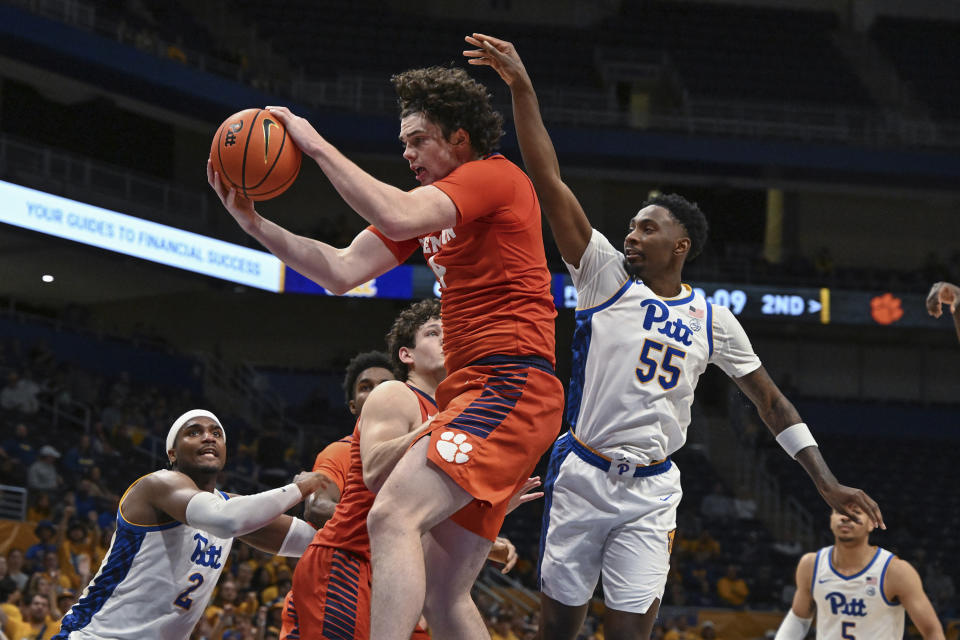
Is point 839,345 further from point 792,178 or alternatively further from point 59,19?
point 59,19

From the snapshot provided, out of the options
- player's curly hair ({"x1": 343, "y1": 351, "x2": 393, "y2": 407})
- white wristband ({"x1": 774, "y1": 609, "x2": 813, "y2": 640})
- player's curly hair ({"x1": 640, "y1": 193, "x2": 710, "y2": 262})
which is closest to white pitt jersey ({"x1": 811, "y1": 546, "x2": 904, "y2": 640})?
white wristband ({"x1": 774, "y1": 609, "x2": 813, "y2": 640})

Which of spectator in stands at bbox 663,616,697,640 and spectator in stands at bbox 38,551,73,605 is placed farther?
spectator in stands at bbox 663,616,697,640

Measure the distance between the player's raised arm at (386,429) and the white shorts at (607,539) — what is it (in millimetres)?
1095

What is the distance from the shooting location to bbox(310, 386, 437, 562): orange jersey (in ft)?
14.9

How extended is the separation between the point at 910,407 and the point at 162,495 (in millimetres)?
25653

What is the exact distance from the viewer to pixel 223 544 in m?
5.80

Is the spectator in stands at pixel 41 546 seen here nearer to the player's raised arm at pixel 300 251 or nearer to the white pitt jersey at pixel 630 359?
the white pitt jersey at pixel 630 359

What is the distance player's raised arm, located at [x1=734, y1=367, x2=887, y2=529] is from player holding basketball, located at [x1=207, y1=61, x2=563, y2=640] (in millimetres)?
1712

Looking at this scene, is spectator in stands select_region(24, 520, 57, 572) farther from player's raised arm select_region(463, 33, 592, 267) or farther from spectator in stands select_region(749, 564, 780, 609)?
spectator in stands select_region(749, 564, 780, 609)

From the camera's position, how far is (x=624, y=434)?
17.3ft

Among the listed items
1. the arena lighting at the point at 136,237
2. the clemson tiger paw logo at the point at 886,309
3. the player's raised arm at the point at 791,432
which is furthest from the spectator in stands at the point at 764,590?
the player's raised arm at the point at 791,432

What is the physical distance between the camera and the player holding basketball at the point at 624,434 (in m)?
5.18

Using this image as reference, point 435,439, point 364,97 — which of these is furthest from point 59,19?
point 435,439

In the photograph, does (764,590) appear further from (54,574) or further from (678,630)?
(54,574)
